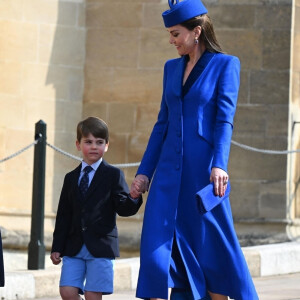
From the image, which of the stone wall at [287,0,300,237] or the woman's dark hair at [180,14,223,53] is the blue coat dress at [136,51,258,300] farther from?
the stone wall at [287,0,300,237]

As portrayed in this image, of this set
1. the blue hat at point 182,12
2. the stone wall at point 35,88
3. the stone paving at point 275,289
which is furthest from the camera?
the stone wall at point 35,88

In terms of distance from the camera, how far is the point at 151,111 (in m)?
10.0

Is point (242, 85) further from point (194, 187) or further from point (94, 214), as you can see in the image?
point (194, 187)

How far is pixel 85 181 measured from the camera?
559 cm

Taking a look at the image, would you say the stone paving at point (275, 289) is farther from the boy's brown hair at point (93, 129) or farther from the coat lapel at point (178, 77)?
the coat lapel at point (178, 77)

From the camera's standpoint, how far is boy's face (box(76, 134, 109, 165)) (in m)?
5.58

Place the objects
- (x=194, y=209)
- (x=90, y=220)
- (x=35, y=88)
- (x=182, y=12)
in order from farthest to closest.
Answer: (x=35, y=88), (x=90, y=220), (x=182, y=12), (x=194, y=209)

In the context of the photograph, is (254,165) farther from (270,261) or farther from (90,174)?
(90,174)

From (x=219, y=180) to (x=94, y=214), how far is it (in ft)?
2.95

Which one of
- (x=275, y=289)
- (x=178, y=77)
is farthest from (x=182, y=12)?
(x=275, y=289)

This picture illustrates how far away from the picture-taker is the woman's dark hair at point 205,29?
508 cm

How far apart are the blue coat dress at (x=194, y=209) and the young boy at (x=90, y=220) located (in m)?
0.48

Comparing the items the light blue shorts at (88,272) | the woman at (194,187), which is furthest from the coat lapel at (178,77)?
the light blue shorts at (88,272)

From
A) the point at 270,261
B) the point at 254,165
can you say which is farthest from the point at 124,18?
the point at 270,261
